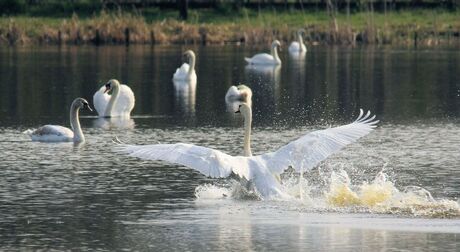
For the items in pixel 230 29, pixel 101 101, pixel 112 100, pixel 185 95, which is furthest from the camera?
pixel 230 29

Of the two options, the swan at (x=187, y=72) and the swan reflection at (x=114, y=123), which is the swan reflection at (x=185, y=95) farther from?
the swan reflection at (x=114, y=123)

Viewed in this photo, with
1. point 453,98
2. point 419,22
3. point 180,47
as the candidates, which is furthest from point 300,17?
point 453,98

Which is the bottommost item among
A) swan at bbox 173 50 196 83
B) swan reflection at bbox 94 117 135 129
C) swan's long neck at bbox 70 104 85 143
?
swan reflection at bbox 94 117 135 129

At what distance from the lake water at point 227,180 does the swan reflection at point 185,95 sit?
0.07 metres

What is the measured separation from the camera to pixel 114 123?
77.6ft

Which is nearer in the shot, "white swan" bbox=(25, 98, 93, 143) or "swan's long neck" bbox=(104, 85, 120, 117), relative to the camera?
"white swan" bbox=(25, 98, 93, 143)

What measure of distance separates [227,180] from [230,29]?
34608 mm

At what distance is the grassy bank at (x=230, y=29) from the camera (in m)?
48.5

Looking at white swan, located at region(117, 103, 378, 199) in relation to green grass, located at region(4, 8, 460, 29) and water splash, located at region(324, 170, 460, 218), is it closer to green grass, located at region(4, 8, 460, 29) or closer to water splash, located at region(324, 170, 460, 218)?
water splash, located at region(324, 170, 460, 218)

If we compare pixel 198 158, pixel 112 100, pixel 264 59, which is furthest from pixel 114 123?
pixel 264 59

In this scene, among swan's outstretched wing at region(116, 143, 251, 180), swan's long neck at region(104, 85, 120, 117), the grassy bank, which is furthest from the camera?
→ the grassy bank

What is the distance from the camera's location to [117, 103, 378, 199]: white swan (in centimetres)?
1408

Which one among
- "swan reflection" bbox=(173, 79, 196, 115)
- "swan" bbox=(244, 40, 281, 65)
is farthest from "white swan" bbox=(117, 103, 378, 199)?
"swan" bbox=(244, 40, 281, 65)

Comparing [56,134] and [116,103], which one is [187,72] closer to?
[116,103]
